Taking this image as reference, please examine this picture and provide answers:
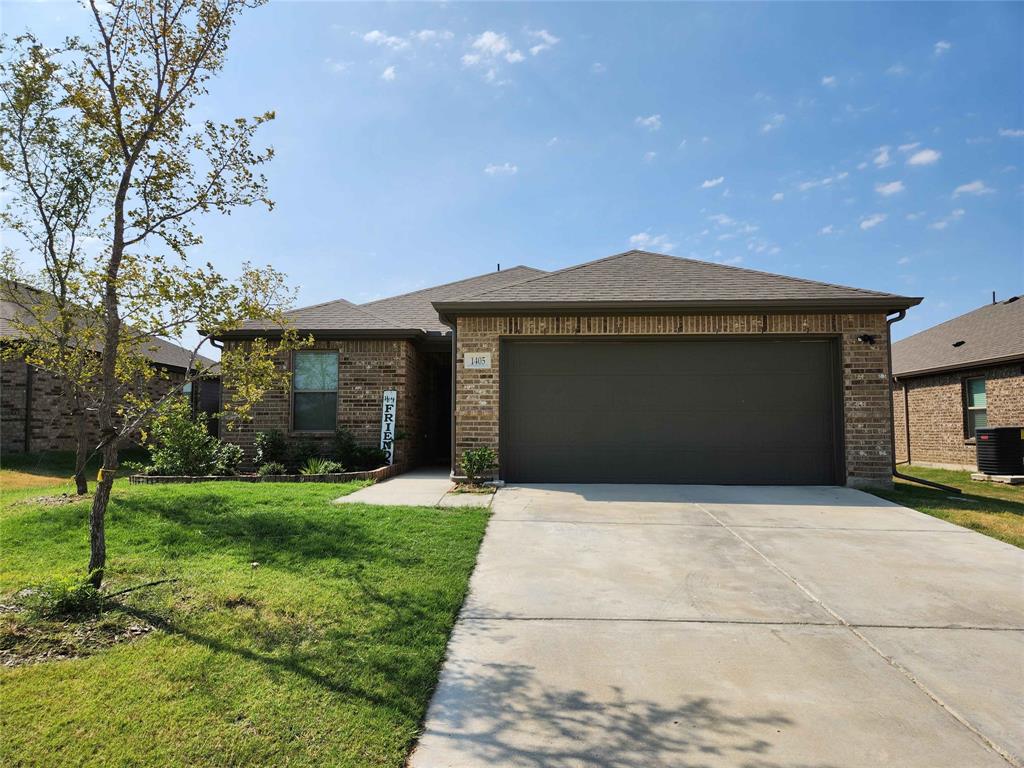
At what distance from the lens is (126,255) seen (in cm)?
401

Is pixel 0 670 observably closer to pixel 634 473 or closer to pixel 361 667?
pixel 361 667

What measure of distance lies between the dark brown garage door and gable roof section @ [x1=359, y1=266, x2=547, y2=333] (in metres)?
3.79

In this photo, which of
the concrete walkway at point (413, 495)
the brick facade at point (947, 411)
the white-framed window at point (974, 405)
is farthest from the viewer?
the white-framed window at point (974, 405)

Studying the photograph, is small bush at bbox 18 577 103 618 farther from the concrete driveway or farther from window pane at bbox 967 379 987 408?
window pane at bbox 967 379 987 408

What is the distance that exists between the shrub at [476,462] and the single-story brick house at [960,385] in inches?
477

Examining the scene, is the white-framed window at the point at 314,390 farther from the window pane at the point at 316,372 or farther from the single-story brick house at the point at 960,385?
the single-story brick house at the point at 960,385

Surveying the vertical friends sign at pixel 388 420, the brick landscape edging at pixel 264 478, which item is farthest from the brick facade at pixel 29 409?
the vertical friends sign at pixel 388 420

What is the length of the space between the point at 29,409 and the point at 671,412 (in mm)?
13804

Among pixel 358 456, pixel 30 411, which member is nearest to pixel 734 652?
pixel 358 456

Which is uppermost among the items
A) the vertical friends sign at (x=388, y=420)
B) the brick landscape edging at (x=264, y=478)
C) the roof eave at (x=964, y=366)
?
the roof eave at (x=964, y=366)

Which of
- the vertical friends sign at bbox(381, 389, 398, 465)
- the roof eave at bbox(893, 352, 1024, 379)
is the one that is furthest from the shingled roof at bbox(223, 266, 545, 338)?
the roof eave at bbox(893, 352, 1024, 379)

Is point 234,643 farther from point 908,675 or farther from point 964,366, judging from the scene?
point 964,366

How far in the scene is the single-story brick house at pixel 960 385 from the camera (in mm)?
13250

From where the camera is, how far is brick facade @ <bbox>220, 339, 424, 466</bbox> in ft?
36.2
